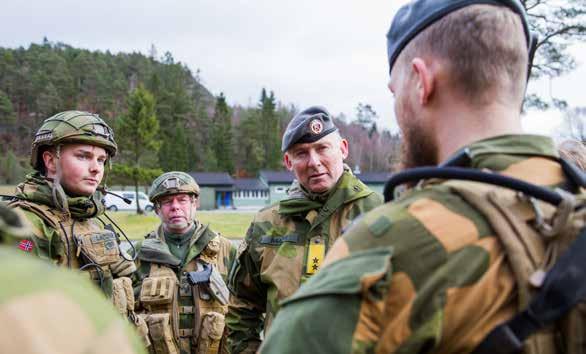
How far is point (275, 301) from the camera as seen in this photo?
11.0 feet

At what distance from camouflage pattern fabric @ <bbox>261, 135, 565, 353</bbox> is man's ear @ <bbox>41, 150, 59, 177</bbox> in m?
2.81

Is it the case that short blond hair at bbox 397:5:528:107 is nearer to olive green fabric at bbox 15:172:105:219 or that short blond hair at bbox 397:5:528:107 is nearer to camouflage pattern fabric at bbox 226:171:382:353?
camouflage pattern fabric at bbox 226:171:382:353

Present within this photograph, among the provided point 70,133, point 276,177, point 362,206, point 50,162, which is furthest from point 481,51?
point 276,177

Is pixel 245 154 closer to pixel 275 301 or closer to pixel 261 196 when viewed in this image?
pixel 261 196

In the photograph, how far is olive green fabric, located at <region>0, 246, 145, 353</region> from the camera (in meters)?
0.69

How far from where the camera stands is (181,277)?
15.3 feet

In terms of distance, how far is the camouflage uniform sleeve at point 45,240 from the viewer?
10.2 feet

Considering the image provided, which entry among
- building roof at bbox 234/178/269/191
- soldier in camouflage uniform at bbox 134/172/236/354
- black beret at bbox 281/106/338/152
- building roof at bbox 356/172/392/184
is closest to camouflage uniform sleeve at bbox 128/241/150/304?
soldier in camouflage uniform at bbox 134/172/236/354

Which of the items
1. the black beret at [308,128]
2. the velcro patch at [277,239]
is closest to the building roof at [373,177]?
the black beret at [308,128]

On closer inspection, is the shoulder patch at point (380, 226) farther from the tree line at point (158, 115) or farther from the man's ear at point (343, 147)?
the tree line at point (158, 115)

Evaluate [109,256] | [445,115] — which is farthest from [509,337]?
[109,256]

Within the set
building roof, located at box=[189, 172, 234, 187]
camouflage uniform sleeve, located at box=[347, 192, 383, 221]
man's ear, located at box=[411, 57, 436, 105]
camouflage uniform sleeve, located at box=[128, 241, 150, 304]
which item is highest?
man's ear, located at box=[411, 57, 436, 105]

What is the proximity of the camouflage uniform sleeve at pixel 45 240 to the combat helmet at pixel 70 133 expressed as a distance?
521mm

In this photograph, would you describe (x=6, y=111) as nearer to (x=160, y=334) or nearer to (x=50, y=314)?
(x=160, y=334)
